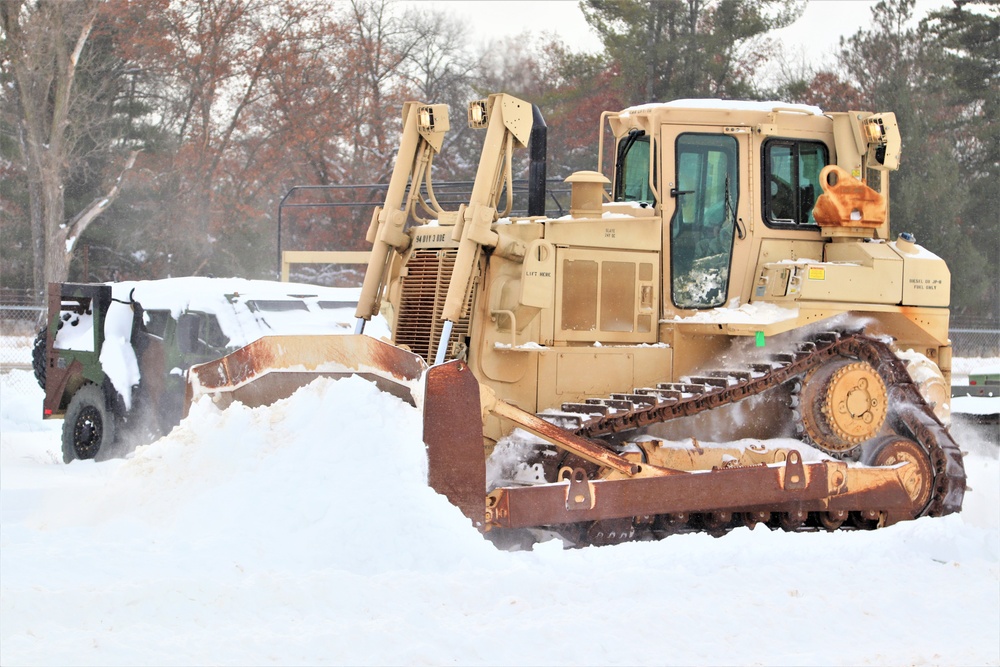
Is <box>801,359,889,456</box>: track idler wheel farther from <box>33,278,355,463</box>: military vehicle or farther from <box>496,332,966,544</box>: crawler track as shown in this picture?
<box>33,278,355,463</box>: military vehicle

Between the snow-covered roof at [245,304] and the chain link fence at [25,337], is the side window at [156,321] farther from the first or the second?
the chain link fence at [25,337]

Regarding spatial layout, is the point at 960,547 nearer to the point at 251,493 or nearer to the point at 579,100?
the point at 251,493

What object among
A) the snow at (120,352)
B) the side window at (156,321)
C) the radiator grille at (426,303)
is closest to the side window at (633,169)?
the radiator grille at (426,303)

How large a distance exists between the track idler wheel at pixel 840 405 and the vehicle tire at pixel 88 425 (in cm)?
799

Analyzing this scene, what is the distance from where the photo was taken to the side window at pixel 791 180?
9.55 meters

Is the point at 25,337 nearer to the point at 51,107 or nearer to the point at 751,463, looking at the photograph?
the point at 51,107

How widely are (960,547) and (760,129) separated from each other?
3415 millimetres

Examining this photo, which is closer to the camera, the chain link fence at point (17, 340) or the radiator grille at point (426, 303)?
the radiator grille at point (426, 303)

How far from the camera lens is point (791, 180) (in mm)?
9664

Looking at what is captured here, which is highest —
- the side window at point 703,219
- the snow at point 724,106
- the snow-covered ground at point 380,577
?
the snow at point 724,106

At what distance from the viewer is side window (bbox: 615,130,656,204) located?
31.6ft

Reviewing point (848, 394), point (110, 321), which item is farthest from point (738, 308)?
point (110, 321)

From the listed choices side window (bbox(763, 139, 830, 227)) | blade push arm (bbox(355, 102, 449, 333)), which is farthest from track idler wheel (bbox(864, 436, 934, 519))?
blade push arm (bbox(355, 102, 449, 333))

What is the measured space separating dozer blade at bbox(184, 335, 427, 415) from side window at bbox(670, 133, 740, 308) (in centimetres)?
250
